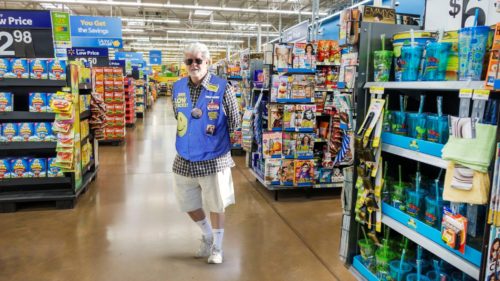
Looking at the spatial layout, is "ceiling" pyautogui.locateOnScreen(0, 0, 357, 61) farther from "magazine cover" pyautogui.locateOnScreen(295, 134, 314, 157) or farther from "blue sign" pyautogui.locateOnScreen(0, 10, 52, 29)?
"magazine cover" pyautogui.locateOnScreen(295, 134, 314, 157)

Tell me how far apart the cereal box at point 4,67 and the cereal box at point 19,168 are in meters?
1.05

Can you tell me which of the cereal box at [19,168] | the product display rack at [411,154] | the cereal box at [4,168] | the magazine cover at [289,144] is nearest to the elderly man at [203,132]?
the product display rack at [411,154]

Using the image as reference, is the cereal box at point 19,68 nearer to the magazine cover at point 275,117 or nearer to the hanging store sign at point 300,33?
the magazine cover at point 275,117

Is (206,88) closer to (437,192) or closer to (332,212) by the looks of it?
(437,192)

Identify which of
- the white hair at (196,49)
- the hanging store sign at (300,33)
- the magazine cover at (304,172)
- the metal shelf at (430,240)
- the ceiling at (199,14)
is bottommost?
the magazine cover at (304,172)

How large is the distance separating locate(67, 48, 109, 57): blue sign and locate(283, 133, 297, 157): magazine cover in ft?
20.5

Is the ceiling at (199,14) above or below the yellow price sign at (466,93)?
above

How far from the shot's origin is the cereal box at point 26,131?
4.62m

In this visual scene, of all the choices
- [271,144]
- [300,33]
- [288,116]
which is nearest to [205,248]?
[271,144]

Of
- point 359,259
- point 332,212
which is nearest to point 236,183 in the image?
point 332,212

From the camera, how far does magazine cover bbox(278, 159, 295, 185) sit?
517 centimetres

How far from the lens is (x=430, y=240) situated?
1.82 m

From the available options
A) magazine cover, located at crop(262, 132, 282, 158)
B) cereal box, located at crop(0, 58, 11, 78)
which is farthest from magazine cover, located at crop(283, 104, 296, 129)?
cereal box, located at crop(0, 58, 11, 78)

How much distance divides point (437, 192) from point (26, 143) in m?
4.65
